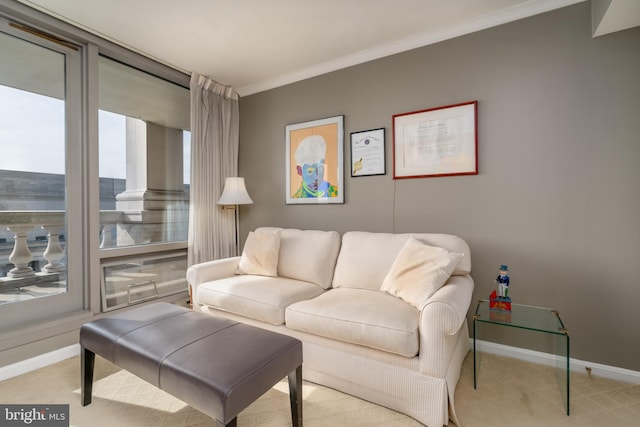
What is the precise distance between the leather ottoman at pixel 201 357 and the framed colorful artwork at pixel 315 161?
65.4 inches

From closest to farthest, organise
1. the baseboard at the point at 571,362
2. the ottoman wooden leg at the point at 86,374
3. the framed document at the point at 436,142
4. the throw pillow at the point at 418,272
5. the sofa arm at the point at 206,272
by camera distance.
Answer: the ottoman wooden leg at the point at 86,374 → the throw pillow at the point at 418,272 → the baseboard at the point at 571,362 → the framed document at the point at 436,142 → the sofa arm at the point at 206,272

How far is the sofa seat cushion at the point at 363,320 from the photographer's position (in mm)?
1537

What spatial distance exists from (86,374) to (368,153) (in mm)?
2513

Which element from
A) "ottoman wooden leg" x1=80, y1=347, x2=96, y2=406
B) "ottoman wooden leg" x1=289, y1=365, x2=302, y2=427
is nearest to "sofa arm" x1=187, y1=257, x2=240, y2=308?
"ottoman wooden leg" x1=80, y1=347, x2=96, y2=406

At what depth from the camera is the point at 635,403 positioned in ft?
5.50

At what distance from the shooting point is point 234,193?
317 cm

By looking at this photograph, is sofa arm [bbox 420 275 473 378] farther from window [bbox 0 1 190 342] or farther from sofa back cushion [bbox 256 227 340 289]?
window [bbox 0 1 190 342]

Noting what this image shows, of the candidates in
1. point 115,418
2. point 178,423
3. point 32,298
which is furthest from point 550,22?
point 32,298

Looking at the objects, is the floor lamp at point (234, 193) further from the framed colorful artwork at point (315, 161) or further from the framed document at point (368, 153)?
the framed document at point (368, 153)

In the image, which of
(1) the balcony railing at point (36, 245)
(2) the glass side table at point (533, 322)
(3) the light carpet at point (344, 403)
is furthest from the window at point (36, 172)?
(2) the glass side table at point (533, 322)

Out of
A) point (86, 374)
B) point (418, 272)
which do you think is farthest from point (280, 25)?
point (86, 374)

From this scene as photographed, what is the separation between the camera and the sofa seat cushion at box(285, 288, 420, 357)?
154cm

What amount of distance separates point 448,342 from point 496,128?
5.27ft

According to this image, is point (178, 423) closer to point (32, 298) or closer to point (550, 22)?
point (32, 298)
